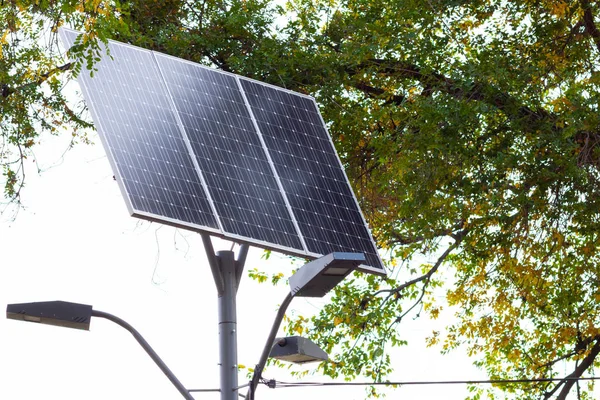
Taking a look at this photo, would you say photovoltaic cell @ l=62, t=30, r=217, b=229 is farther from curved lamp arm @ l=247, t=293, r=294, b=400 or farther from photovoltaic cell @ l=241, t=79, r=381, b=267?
photovoltaic cell @ l=241, t=79, r=381, b=267

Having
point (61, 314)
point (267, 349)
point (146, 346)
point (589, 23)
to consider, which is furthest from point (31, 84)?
point (589, 23)

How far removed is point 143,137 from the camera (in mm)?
8211

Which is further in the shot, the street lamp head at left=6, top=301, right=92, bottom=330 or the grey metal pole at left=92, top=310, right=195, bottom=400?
the grey metal pole at left=92, top=310, right=195, bottom=400

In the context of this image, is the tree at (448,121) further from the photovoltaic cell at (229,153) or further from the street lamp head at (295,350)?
the street lamp head at (295,350)

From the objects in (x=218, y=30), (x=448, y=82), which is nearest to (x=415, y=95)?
(x=448, y=82)

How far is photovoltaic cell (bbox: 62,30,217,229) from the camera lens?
7.46m

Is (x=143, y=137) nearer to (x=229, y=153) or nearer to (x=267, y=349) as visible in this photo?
(x=229, y=153)

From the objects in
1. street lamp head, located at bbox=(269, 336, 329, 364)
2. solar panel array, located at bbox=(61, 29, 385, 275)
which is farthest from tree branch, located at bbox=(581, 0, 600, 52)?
street lamp head, located at bbox=(269, 336, 329, 364)

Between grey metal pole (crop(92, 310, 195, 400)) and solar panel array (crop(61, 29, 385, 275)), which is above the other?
solar panel array (crop(61, 29, 385, 275))

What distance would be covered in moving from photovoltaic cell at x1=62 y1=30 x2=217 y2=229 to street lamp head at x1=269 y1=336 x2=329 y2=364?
1198mm

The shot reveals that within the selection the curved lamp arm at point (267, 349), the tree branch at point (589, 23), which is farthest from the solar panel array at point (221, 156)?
the tree branch at point (589, 23)

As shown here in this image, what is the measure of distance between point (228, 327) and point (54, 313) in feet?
4.84

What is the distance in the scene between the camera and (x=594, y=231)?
42.3 ft

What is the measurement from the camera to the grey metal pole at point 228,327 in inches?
305
